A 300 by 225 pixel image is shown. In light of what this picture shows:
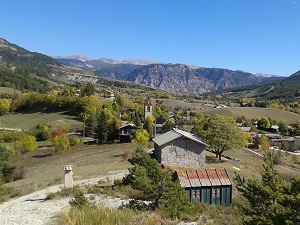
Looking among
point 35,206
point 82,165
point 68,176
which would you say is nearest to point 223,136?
point 82,165

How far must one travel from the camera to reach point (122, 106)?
111m

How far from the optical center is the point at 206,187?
21656 mm

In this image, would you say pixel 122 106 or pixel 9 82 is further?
pixel 9 82

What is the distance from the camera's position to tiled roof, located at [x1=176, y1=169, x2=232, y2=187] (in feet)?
70.1

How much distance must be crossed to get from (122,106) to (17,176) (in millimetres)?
73334

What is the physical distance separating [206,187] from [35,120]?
305ft

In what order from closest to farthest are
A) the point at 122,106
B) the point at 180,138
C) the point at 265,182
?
the point at 265,182 → the point at 180,138 → the point at 122,106

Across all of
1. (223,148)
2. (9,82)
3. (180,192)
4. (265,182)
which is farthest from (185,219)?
(9,82)

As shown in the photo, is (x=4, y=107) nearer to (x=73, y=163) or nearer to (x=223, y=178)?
(x=73, y=163)

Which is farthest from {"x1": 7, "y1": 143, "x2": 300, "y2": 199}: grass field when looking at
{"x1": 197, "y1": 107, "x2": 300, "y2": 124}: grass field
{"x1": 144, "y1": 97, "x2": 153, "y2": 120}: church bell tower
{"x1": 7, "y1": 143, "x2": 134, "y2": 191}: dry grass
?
{"x1": 197, "y1": 107, "x2": 300, "y2": 124}: grass field

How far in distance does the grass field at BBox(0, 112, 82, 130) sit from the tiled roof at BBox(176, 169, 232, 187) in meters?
74.3

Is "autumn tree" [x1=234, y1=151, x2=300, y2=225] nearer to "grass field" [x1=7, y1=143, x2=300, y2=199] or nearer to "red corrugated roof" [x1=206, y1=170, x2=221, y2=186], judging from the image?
"red corrugated roof" [x1=206, y1=170, x2=221, y2=186]

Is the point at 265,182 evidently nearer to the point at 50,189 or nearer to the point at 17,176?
the point at 50,189

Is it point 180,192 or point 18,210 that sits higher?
point 180,192
